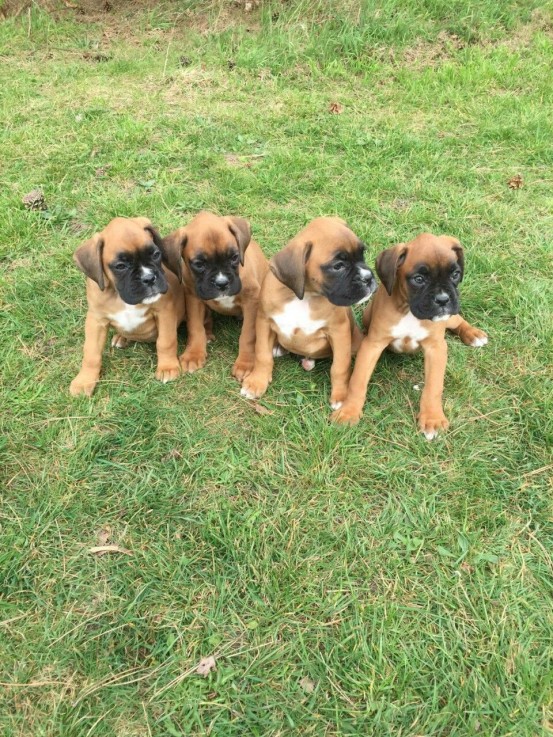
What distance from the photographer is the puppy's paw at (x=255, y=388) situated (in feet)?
15.1

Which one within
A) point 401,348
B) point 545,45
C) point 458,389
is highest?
point 545,45

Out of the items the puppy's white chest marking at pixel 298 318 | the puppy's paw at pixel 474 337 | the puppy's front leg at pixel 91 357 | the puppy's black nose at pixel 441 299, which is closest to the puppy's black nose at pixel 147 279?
the puppy's front leg at pixel 91 357

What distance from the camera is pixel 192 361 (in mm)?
4820

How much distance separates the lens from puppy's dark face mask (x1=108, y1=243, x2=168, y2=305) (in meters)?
4.09

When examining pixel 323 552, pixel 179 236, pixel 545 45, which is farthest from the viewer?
→ pixel 545 45

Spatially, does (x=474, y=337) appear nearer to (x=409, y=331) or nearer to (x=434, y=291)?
(x=409, y=331)

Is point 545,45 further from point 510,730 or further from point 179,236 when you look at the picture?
point 510,730

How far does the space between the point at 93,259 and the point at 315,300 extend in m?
1.66

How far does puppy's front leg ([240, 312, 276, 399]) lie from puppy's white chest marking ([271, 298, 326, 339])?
20cm

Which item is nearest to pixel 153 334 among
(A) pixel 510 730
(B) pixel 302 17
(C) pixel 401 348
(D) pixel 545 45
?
(C) pixel 401 348

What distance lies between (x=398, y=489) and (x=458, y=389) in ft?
3.73

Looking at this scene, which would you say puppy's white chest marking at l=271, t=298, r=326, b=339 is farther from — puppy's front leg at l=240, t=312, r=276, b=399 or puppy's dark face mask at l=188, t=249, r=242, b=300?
puppy's dark face mask at l=188, t=249, r=242, b=300

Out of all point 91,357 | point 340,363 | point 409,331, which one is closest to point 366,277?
point 409,331

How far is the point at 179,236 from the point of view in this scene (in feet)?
14.1
